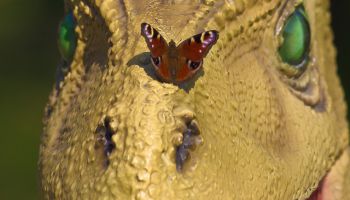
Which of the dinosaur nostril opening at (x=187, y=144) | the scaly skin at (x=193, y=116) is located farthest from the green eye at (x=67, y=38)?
the dinosaur nostril opening at (x=187, y=144)

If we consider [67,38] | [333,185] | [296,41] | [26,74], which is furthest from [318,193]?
[26,74]

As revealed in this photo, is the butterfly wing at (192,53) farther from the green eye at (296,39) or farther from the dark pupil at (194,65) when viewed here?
the green eye at (296,39)

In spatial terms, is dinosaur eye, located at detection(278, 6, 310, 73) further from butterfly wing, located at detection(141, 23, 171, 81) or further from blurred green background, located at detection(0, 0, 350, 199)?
blurred green background, located at detection(0, 0, 350, 199)

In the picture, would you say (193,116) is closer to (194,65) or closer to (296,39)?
(194,65)

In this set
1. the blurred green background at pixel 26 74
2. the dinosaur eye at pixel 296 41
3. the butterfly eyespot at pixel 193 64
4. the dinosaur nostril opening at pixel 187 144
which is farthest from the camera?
the blurred green background at pixel 26 74

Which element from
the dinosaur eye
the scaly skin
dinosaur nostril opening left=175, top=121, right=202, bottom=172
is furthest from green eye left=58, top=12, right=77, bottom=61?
dinosaur nostril opening left=175, top=121, right=202, bottom=172
